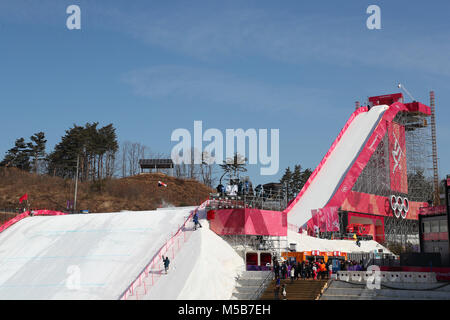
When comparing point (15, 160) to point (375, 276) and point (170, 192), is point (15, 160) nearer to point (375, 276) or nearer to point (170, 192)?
point (170, 192)

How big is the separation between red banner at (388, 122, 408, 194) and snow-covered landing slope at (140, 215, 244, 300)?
95.6 feet

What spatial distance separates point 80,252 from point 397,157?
35.0m

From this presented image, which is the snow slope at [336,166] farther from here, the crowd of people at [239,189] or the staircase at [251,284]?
the staircase at [251,284]

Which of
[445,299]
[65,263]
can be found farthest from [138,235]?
[445,299]

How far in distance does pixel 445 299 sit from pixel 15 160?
59.3 m

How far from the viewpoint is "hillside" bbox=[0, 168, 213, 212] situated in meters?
51.5

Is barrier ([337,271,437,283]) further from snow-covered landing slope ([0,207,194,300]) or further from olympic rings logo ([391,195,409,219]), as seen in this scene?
olympic rings logo ([391,195,409,219])

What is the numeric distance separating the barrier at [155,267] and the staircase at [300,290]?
474 centimetres

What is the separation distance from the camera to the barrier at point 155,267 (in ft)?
72.7

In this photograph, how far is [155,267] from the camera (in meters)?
24.4

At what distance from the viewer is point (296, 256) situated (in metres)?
27.9

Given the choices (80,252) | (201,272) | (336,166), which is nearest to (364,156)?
(336,166)

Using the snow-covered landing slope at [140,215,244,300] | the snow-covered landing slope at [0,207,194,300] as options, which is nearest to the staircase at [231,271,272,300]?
the snow-covered landing slope at [140,215,244,300]
